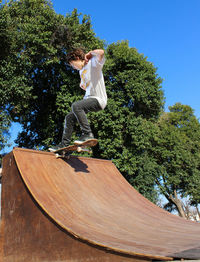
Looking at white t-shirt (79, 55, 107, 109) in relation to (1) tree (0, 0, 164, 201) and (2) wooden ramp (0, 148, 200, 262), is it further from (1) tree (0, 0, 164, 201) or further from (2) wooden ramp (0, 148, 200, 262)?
(1) tree (0, 0, 164, 201)

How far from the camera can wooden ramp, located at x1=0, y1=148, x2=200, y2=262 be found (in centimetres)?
211

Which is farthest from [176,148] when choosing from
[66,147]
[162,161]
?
[66,147]

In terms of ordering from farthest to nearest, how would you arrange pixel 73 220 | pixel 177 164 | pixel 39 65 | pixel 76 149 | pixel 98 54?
pixel 177 164 < pixel 39 65 < pixel 76 149 < pixel 98 54 < pixel 73 220

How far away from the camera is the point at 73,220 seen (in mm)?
2791

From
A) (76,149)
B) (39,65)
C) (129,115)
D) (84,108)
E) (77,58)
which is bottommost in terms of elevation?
(76,149)

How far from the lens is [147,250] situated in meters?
1.88

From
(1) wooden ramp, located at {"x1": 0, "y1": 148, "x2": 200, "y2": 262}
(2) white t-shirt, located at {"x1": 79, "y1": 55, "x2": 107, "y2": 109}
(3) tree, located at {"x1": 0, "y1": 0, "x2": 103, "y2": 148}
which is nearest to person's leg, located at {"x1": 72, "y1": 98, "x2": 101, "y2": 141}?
(2) white t-shirt, located at {"x1": 79, "y1": 55, "x2": 107, "y2": 109}

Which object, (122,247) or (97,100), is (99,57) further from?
(122,247)

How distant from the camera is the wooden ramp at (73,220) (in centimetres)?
211

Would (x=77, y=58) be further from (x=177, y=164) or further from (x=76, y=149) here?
(x=177, y=164)

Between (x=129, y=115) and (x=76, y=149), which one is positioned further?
(x=129, y=115)

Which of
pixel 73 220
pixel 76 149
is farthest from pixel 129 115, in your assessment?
pixel 73 220

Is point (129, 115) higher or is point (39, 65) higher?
point (39, 65)

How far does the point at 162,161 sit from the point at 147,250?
1850 cm
